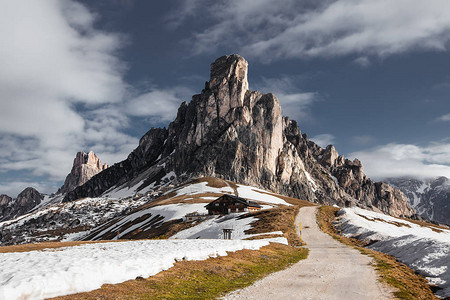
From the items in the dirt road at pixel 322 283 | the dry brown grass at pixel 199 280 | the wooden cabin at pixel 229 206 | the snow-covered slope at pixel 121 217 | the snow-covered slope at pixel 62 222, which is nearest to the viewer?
the dry brown grass at pixel 199 280

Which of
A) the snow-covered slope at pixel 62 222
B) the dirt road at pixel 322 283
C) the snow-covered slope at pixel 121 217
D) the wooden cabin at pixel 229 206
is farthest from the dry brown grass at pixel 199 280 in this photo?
the snow-covered slope at pixel 62 222

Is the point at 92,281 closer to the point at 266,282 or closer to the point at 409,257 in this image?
the point at 266,282

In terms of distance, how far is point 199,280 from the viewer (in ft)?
59.1

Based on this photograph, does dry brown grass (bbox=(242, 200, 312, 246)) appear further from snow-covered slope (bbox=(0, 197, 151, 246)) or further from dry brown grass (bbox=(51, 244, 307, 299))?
snow-covered slope (bbox=(0, 197, 151, 246))

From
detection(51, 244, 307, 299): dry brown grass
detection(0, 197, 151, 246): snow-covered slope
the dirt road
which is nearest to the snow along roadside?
detection(51, 244, 307, 299): dry brown grass

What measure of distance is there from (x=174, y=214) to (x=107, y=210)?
90.7 m

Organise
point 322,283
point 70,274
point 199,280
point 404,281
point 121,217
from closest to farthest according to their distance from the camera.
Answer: point 70,274 < point 199,280 < point 322,283 < point 404,281 < point 121,217

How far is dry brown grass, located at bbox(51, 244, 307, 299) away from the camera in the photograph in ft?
46.2

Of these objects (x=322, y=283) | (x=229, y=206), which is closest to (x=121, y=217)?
(x=229, y=206)

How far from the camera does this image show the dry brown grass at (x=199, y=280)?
46.2 ft

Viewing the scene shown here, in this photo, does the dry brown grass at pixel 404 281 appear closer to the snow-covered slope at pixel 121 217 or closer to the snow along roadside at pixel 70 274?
the snow along roadside at pixel 70 274

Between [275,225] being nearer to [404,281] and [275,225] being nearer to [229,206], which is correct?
[229,206]

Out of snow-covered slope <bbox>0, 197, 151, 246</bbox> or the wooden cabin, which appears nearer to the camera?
the wooden cabin

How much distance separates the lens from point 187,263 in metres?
21.4
